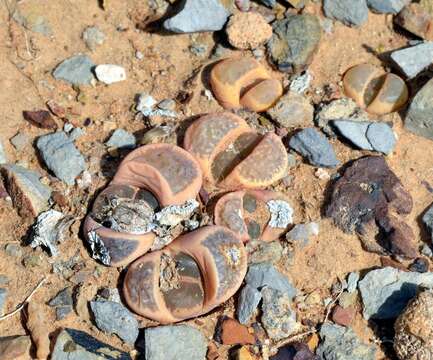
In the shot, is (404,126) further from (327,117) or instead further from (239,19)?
(239,19)

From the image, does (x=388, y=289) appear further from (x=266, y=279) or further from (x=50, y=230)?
(x=50, y=230)

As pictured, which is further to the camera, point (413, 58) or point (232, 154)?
point (413, 58)

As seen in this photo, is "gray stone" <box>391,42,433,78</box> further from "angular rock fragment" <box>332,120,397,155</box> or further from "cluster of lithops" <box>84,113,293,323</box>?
"cluster of lithops" <box>84,113,293,323</box>

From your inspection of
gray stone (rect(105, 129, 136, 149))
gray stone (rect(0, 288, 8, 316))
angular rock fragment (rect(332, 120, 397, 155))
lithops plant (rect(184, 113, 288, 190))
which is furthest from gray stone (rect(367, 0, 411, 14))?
gray stone (rect(0, 288, 8, 316))

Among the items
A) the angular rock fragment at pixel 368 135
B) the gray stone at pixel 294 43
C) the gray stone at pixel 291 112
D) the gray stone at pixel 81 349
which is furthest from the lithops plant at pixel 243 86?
the gray stone at pixel 81 349

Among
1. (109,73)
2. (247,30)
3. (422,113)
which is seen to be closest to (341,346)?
(422,113)

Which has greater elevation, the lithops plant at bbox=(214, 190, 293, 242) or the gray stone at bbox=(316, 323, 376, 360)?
the lithops plant at bbox=(214, 190, 293, 242)

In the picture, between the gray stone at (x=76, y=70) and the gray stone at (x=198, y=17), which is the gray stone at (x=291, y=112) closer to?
the gray stone at (x=198, y=17)
